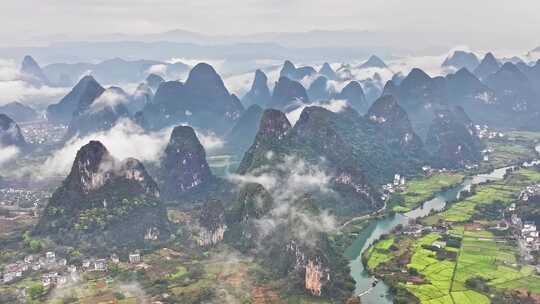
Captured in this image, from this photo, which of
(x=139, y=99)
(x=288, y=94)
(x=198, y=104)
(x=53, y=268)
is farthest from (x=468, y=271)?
(x=139, y=99)

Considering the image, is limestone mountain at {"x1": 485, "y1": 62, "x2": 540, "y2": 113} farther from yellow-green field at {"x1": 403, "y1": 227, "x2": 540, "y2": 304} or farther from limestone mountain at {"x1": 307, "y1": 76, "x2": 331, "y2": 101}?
yellow-green field at {"x1": 403, "y1": 227, "x2": 540, "y2": 304}

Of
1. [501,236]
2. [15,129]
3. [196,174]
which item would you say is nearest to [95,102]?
[15,129]

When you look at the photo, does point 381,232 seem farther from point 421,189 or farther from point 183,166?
point 183,166

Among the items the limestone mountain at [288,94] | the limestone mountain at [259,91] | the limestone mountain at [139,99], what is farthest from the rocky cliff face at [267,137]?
the limestone mountain at [259,91]

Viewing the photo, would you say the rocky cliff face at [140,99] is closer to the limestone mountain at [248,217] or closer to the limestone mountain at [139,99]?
the limestone mountain at [139,99]

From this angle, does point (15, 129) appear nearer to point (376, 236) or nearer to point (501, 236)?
point (376, 236)

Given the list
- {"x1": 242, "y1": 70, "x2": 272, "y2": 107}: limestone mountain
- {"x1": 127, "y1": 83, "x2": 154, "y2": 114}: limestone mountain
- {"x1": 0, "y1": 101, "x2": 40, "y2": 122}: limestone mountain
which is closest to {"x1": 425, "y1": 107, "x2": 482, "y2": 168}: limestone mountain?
{"x1": 242, "y1": 70, "x2": 272, "y2": 107}: limestone mountain

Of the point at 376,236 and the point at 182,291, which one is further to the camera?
the point at 376,236
